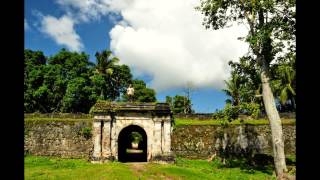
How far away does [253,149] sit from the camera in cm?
3153

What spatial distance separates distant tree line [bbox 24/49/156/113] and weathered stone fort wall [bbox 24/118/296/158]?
11.9 m

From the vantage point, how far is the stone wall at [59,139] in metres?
32.0

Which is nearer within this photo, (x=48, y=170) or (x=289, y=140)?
(x=48, y=170)

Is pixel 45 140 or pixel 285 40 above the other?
pixel 285 40

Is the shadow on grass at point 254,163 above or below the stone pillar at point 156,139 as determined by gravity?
below

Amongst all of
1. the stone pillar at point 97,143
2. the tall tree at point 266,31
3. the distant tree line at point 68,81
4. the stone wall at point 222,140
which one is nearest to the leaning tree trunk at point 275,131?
the tall tree at point 266,31

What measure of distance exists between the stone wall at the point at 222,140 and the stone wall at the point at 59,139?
6754mm

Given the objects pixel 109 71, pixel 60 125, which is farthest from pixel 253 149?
pixel 109 71

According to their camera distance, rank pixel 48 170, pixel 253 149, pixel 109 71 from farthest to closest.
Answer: pixel 109 71, pixel 253 149, pixel 48 170

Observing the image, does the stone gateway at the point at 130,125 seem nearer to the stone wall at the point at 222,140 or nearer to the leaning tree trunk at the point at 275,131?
the leaning tree trunk at the point at 275,131

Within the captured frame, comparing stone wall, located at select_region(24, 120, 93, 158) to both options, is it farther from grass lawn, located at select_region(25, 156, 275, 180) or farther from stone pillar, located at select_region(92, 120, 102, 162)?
grass lawn, located at select_region(25, 156, 275, 180)
